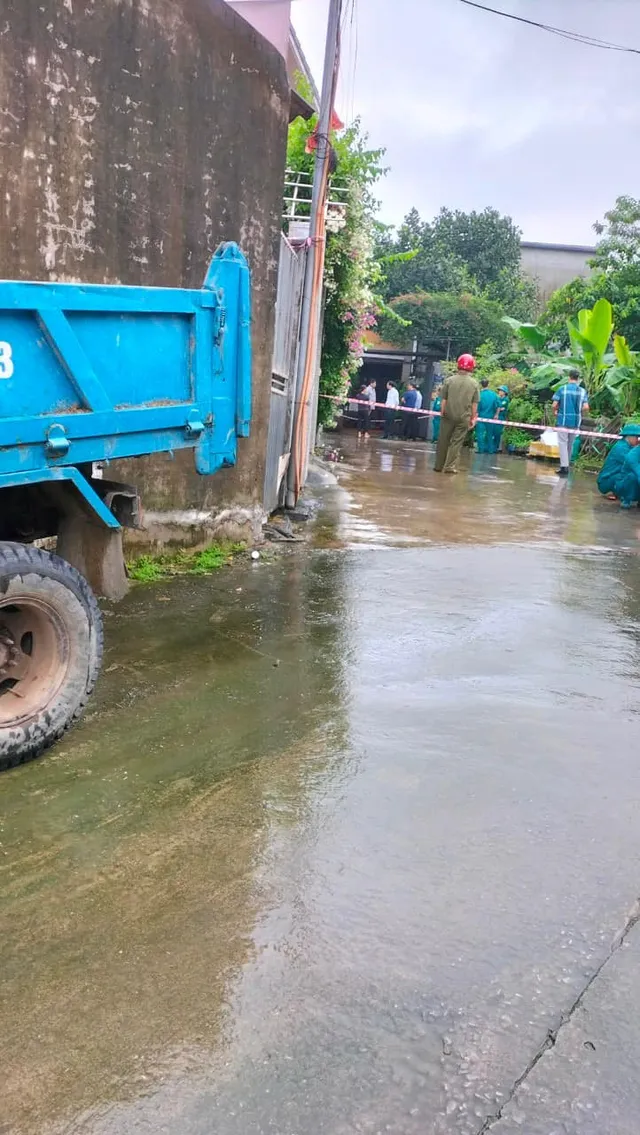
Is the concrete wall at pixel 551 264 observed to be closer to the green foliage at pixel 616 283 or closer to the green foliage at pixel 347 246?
the green foliage at pixel 616 283

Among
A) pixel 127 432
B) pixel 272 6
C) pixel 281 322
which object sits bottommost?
pixel 127 432

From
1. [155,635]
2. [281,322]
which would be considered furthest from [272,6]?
[155,635]

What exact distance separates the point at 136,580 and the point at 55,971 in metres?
4.11

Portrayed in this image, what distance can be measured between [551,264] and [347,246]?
27.3 metres

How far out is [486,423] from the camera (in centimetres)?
2030

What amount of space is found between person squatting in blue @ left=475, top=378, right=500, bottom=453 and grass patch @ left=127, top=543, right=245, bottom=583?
13.7 metres

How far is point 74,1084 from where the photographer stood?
2.11 meters

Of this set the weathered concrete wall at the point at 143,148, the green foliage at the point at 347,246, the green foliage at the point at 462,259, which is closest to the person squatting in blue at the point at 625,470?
the green foliage at the point at 347,246

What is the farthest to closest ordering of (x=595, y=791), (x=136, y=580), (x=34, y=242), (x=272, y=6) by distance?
(x=272, y=6)
(x=136, y=580)
(x=34, y=242)
(x=595, y=791)

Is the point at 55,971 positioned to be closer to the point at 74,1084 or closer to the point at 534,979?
the point at 74,1084

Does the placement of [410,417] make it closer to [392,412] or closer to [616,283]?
[392,412]

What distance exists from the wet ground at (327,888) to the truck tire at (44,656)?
18 centimetres

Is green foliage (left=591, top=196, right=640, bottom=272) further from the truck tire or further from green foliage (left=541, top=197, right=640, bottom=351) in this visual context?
the truck tire

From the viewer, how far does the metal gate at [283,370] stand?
8.04m
